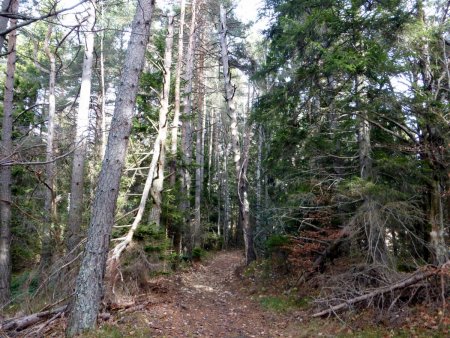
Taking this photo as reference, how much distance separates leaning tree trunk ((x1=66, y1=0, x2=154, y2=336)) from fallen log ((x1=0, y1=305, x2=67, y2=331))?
76 centimetres

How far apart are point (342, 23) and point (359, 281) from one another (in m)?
5.70

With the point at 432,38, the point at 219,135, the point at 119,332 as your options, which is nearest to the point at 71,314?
the point at 119,332

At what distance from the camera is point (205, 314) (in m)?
A: 7.34

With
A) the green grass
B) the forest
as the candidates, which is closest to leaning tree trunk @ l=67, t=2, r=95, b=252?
the forest

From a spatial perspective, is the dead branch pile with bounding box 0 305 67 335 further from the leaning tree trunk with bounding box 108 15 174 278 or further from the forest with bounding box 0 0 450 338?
the leaning tree trunk with bounding box 108 15 174 278

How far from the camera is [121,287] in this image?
6934 mm

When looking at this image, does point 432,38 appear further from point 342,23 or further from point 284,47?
point 284,47

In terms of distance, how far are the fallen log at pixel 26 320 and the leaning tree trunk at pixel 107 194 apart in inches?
29.9

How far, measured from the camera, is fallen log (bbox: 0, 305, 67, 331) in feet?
17.8

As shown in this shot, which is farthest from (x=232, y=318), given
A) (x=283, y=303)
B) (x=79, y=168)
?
(x=79, y=168)

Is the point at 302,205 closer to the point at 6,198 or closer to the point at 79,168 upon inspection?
the point at 79,168

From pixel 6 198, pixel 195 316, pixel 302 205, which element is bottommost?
pixel 195 316

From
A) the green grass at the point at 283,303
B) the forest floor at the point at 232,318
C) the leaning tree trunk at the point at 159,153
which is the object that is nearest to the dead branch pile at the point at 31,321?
the forest floor at the point at 232,318

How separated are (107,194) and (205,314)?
3.60 m
